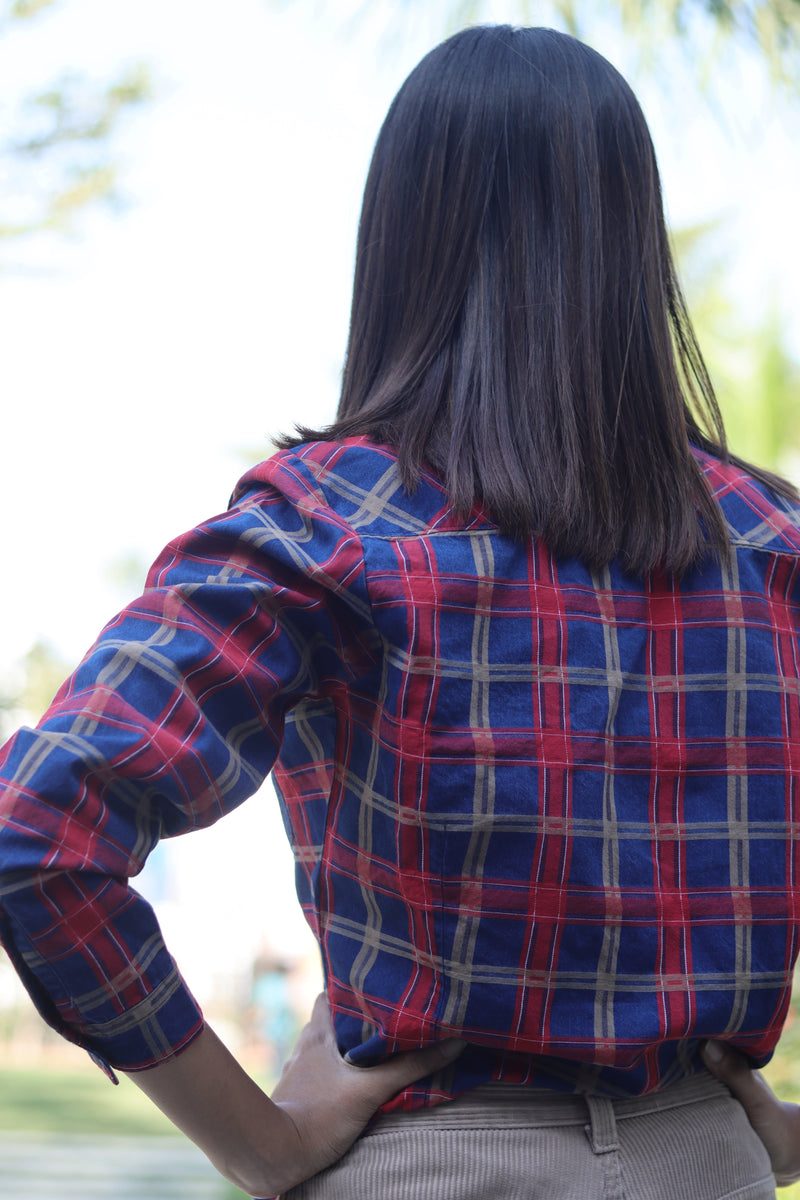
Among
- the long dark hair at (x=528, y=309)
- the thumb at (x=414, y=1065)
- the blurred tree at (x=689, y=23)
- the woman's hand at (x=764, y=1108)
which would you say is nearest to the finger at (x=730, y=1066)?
the woman's hand at (x=764, y=1108)

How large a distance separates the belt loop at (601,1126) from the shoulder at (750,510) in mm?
330

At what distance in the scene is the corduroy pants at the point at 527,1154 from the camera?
0.58 meters

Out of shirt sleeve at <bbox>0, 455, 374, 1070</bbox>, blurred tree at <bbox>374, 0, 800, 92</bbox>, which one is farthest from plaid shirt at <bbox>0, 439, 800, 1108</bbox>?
blurred tree at <bbox>374, 0, 800, 92</bbox>

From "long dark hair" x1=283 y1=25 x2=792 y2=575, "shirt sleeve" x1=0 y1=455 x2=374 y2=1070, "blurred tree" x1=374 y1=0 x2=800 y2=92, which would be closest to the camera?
"shirt sleeve" x1=0 y1=455 x2=374 y2=1070

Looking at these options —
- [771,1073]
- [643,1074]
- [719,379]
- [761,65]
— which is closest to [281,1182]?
[643,1074]

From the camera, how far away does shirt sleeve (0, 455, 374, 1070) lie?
525 mm

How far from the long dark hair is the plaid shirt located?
0.10 feet

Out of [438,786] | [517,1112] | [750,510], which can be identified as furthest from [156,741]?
[750,510]

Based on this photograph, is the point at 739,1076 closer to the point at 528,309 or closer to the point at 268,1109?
the point at 268,1109

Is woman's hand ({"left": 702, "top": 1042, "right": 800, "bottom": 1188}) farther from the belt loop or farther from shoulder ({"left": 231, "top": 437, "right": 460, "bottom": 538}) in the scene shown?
shoulder ({"left": 231, "top": 437, "right": 460, "bottom": 538})

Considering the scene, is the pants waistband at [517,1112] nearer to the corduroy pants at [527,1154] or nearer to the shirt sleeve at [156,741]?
the corduroy pants at [527,1154]

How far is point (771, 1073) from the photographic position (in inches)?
94.7

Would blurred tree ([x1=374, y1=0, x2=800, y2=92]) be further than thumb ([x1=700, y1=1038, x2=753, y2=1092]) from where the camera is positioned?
Yes

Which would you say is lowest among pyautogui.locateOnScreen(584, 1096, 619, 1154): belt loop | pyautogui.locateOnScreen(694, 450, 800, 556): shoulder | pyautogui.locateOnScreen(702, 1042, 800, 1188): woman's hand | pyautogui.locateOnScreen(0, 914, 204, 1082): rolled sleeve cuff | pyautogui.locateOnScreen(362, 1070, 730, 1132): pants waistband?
pyautogui.locateOnScreen(702, 1042, 800, 1188): woman's hand
